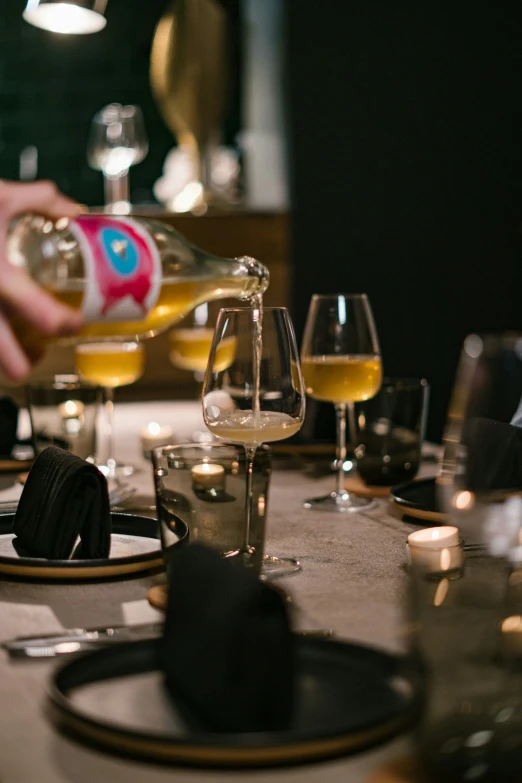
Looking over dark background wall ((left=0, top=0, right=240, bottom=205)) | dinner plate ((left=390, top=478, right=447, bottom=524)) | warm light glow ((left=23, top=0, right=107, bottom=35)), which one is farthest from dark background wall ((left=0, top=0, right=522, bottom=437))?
dinner plate ((left=390, top=478, right=447, bottom=524))

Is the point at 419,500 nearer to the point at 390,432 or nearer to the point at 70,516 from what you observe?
the point at 390,432

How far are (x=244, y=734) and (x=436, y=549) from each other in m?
0.39

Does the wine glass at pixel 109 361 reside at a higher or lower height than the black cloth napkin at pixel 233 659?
higher

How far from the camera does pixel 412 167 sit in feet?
13.3

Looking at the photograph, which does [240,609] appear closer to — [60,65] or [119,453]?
[119,453]

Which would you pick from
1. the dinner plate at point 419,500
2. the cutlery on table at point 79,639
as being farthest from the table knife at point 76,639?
the dinner plate at point 419,500

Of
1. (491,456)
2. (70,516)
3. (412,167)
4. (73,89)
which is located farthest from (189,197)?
(491,456)

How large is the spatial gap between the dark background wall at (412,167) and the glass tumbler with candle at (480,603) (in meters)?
3.36

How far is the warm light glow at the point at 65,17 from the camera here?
2234 millimetres

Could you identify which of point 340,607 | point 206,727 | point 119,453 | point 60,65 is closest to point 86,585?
point 340,607

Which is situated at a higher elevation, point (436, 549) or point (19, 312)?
point (19, 312)

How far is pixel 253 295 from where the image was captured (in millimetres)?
1118

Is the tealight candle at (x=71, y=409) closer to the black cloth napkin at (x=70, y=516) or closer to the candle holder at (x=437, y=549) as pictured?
the black cloth napkin at (x=70, y=516)

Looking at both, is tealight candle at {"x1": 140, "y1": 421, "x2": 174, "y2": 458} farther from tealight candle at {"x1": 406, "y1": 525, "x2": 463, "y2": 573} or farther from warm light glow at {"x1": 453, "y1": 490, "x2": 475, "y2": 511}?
warm light glow at {"x1": 453, "y1": 490, "x2": 475, "y2": 511}
